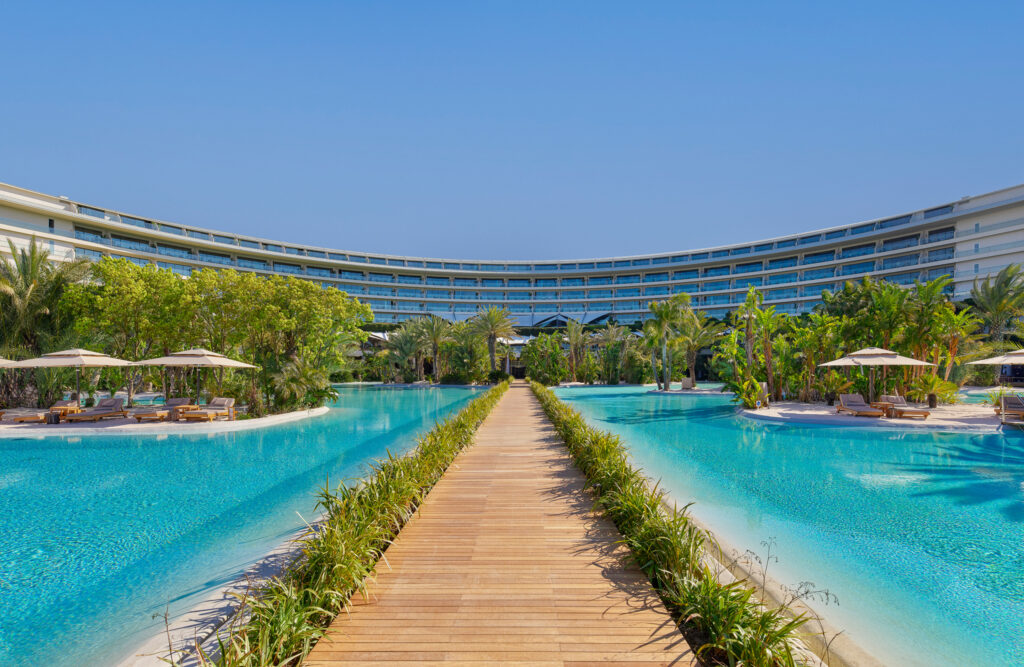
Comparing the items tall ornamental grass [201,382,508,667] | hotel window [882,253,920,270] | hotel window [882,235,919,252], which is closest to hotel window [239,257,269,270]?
tall ornamental grass [201,382,508,667]

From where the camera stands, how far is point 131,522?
6.81 meters

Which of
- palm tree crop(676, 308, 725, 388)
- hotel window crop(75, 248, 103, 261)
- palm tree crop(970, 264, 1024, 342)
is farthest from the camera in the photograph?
hotel window crop(75, 248, 103, 261)

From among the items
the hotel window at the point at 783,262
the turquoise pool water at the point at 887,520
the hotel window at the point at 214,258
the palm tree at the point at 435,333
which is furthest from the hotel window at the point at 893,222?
the hotel window at the point at 214,258

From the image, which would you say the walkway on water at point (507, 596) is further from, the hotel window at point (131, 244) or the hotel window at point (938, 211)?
the hotel window at point (938, 211)

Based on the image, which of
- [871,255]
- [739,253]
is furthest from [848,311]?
[739,253]

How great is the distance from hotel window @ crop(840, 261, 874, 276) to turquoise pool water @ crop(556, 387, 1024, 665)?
5284 centimetres

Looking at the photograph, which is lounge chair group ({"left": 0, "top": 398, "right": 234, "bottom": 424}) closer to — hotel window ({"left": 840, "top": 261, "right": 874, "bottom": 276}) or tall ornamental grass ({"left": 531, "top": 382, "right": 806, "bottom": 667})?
tall ornamental grass ({"left": 531, "top": 382, "right": 806, "bottom": 667})

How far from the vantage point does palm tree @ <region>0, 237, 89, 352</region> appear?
19031 millimetres

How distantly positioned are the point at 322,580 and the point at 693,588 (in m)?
2.82

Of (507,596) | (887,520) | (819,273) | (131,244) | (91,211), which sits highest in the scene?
(91,211)

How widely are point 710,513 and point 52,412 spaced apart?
20.2 meters

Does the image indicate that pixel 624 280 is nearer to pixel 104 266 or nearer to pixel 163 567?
pixel 104 266

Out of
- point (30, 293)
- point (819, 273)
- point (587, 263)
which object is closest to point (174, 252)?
point (30, 293)

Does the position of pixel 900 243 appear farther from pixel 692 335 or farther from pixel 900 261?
pixel 692 335
